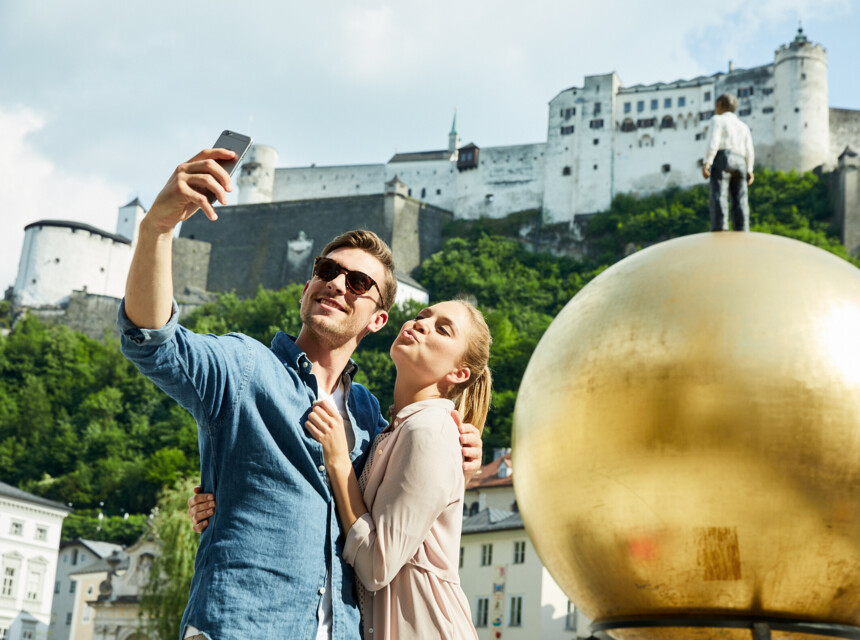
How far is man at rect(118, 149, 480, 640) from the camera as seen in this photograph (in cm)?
281

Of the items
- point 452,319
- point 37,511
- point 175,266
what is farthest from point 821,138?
point 452,319

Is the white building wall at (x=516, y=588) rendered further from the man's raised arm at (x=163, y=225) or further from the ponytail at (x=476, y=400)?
the man's raised arm at (x=163, y=225)

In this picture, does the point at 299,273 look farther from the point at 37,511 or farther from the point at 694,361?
the point at 694,361

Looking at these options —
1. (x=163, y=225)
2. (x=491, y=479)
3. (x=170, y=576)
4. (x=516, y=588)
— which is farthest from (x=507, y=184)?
(x=163, y=225)

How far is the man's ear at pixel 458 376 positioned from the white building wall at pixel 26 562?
167 feet

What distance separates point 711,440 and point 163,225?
60.3 inches

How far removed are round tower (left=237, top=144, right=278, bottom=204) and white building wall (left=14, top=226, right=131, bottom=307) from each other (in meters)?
12.4

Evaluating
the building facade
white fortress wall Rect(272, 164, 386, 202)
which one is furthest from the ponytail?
white fortress wall Rect(272, 164, 386, 202)

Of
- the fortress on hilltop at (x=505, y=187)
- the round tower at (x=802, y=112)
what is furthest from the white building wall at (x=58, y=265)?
the round tower at (x=802, y=112)

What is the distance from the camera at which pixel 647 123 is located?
83750mm

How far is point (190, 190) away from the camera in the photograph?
2744 mm

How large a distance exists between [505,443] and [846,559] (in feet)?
185

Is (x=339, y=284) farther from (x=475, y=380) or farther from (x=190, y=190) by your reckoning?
(x=190, y=190)

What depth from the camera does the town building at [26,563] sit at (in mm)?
49281
